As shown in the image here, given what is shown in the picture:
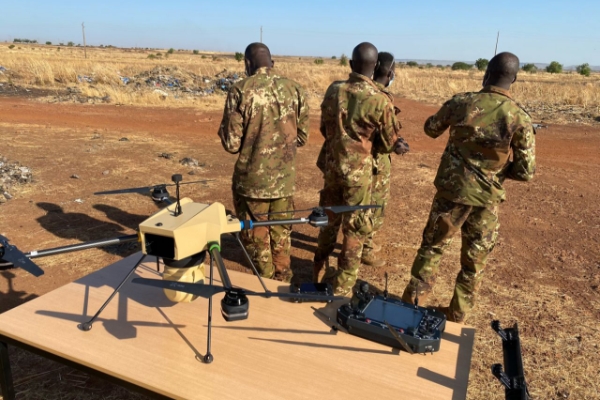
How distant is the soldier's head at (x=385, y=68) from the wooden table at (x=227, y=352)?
2661 millimetres

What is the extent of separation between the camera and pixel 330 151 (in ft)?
12.4

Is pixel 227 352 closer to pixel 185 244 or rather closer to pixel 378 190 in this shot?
pixel 185 244

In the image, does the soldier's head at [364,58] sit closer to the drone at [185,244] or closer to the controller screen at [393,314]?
the drone at [185,244]

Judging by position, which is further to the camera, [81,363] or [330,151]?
[330,151]

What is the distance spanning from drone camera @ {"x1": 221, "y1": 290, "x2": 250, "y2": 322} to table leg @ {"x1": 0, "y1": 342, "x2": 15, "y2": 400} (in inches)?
61.1

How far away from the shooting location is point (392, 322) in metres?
2.23

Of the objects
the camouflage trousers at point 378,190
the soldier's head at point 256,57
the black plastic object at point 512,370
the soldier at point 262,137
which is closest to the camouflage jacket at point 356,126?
the soldier at point 262,137

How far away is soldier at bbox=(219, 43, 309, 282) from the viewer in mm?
3475

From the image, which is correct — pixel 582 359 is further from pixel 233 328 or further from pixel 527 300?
pixel 233 328

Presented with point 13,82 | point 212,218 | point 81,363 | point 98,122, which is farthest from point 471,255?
point 13,82

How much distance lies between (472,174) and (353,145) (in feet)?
3.02

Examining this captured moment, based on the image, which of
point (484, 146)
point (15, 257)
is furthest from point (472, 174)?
point (15, 257)

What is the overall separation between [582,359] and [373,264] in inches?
82.9

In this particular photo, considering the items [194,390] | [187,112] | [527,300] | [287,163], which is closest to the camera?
[194,390]
